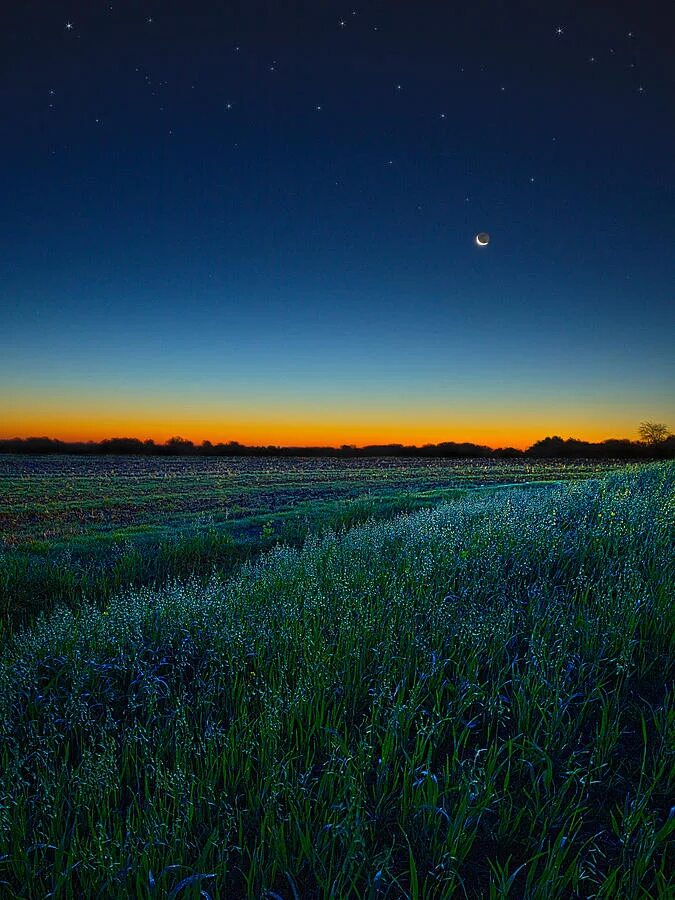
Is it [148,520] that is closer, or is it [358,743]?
[358,743]

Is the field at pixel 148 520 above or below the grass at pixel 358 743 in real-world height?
below

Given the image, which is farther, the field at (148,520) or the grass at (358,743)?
the field at (148,520)

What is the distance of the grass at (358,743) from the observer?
2785mm

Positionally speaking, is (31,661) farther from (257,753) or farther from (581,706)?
(581,706)

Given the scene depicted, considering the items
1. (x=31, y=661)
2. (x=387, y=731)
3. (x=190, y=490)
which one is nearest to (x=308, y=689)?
(x=387, y=731)

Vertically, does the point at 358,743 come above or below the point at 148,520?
above

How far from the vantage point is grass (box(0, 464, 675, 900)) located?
110 inches

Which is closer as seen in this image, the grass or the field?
the grass

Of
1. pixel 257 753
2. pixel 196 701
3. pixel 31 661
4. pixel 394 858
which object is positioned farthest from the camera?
pixel 31 661

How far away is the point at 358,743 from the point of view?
135 inches

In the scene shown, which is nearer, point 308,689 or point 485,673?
point 308,689

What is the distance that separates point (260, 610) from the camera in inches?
241

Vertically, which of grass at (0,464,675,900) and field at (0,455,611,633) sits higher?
grass at (0,464,675,900)

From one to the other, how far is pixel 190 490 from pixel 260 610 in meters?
24.3
